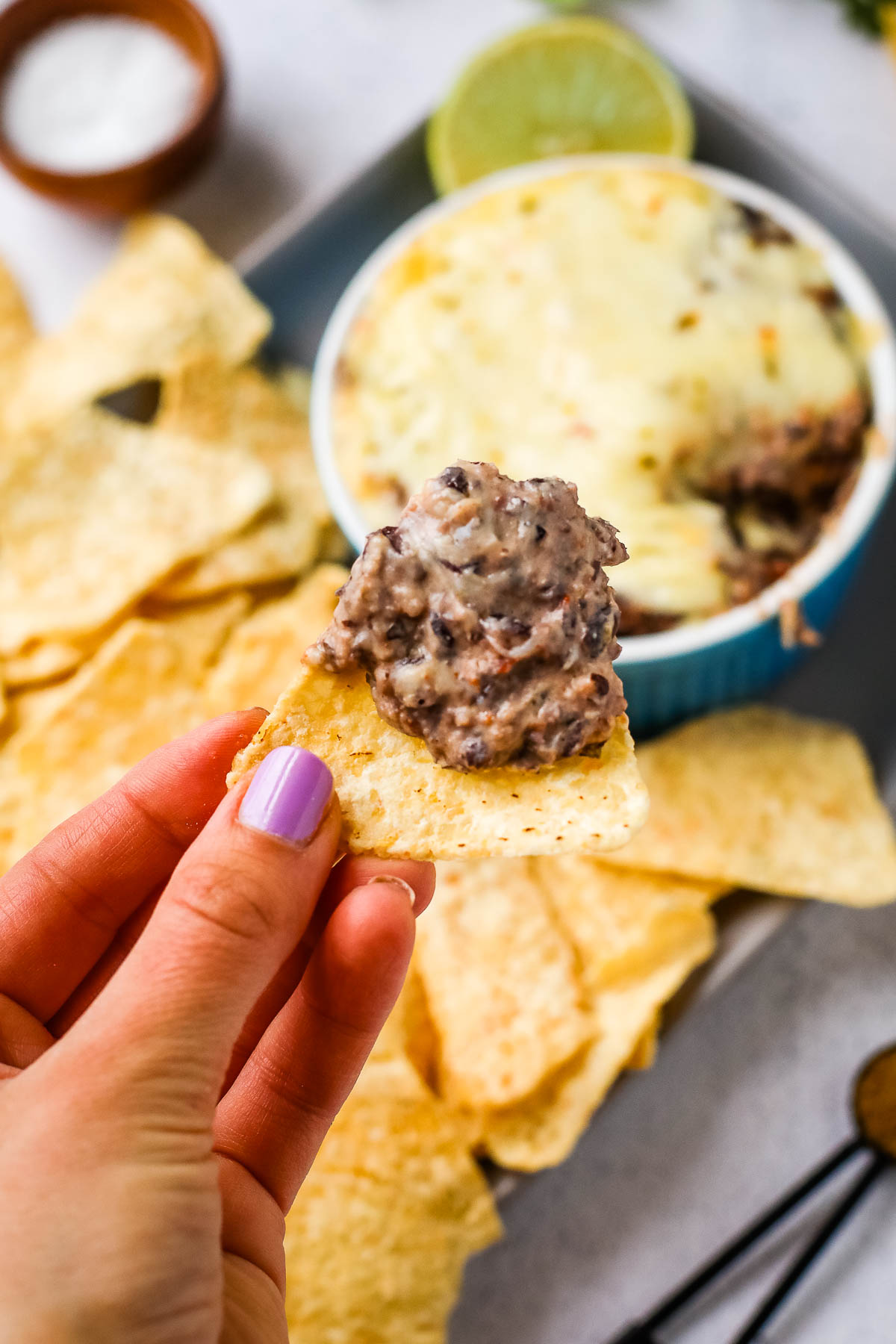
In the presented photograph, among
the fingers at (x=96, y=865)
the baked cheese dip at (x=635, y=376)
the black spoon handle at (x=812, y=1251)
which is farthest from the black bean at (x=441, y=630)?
the black spoon handle at (x=812, y=1251)

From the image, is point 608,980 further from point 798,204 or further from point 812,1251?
point 798,204

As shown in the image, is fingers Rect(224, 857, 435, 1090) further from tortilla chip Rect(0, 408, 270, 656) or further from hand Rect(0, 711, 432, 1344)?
tortilla chip Rect(0, 408, 270, 656)

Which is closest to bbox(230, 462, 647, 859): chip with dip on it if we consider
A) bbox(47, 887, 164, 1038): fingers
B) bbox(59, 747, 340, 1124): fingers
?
bbox(59, 747, 340, 1124): fingers

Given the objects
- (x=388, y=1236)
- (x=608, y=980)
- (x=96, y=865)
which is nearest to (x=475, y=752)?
(x=96, y=865)

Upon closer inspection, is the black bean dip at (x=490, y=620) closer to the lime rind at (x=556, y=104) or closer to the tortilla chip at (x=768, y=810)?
the tortilla chip at (x=768, y=810)

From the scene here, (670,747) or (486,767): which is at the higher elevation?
(486,767)

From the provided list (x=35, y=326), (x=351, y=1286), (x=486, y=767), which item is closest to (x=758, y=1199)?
(x=351, y=1286)

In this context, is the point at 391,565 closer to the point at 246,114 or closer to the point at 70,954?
the point at 70,954
